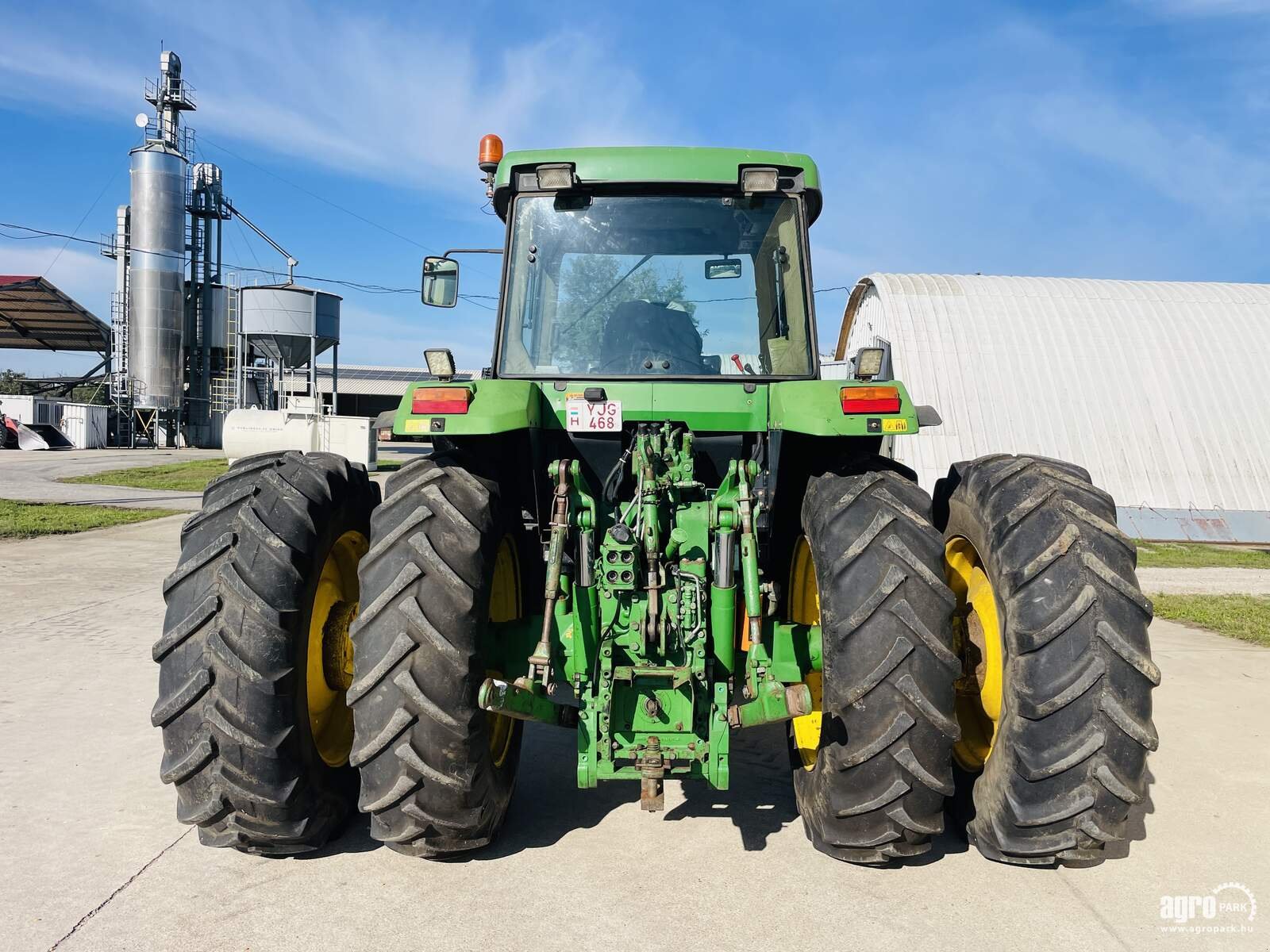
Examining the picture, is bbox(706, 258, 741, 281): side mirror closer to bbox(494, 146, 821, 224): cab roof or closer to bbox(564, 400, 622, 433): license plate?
bbox(494, 146, 821, 224): cab roof

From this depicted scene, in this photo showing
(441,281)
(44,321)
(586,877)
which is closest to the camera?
(586,877)

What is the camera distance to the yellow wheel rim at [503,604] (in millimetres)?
3303

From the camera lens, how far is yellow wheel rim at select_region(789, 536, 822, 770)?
11.4 ft

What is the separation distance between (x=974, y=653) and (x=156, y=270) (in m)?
37.3

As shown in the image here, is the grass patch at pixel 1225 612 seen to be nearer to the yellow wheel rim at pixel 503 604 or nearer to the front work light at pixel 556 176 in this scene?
the yellow wheel rim at pixel 503 604

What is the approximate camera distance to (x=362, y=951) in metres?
2.52

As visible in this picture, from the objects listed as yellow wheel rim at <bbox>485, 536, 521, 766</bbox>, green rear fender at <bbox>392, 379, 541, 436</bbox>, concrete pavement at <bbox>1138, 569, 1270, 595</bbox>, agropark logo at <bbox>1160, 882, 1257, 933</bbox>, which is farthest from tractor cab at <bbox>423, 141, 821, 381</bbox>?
concrete pavement at <bbox>1138, 569, 1270, 595</bbox>

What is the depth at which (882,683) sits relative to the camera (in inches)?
105

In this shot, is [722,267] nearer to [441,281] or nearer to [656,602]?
[441,281]

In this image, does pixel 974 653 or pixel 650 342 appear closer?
pixel 974 653

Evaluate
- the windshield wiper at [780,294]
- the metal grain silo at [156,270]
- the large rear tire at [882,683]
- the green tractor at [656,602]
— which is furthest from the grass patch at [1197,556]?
the metal grain silo at [156,270]

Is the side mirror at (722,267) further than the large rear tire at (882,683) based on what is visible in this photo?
Yes

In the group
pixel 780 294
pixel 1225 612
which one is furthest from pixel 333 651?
pixel 1225 612

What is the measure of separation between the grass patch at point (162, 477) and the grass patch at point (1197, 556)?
16641 millimetres
